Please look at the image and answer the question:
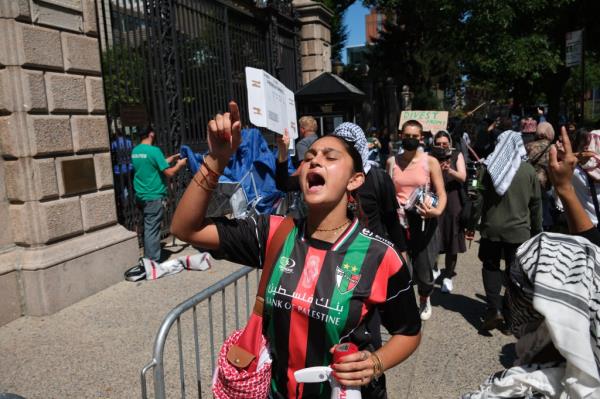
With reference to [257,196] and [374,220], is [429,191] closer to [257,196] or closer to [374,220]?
[374,220]

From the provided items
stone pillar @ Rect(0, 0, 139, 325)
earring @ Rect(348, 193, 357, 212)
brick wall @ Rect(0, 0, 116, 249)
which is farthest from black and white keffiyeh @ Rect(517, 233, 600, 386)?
brick wall @ Rect(0, 0, 116, 249)

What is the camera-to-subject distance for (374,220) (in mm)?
3902

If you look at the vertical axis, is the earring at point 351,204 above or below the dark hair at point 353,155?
below

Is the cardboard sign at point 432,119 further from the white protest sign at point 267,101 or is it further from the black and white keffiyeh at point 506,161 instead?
the white protest sign at point 267,101

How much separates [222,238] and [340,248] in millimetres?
487

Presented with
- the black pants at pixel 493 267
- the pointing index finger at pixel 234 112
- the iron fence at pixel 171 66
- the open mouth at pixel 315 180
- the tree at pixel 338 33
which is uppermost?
the tree at pixel 338 33

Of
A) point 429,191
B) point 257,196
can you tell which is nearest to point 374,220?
point 429,191

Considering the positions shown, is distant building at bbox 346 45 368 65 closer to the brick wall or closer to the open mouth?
the brick wall

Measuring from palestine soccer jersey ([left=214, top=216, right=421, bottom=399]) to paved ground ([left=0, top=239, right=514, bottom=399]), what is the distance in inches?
84.1

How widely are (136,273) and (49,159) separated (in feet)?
5.81

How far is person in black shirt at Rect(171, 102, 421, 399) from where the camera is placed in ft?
6.02

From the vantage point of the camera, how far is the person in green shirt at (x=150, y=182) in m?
6.82

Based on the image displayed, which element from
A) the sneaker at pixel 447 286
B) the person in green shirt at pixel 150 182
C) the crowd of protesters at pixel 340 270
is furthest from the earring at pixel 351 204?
the person in green shirt at pixel 150 182

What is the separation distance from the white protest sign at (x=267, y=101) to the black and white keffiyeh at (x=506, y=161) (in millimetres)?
1988
